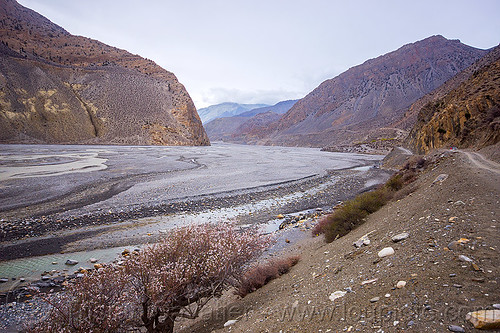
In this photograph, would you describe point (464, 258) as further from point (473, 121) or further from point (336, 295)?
point (473, 121)

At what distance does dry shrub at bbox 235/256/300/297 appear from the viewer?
5.37 metres

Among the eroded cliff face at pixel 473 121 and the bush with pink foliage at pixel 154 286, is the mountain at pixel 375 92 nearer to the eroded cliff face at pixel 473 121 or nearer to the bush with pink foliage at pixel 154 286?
the eroded cliff face at pixel 473 121

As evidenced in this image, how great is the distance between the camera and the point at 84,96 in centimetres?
7956

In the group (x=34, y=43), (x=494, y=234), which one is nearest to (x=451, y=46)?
(x=494, y=234)

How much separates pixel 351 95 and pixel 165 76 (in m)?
104

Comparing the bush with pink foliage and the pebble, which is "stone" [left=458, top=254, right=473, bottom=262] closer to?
the pebble

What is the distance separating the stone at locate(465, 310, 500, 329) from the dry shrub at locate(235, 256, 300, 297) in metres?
3.86

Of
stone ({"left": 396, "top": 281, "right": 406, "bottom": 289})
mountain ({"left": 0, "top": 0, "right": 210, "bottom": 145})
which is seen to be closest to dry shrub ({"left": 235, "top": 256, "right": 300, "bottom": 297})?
A: stone ({"left": 396, "top": 281, "right": 406, "bottom": 289})

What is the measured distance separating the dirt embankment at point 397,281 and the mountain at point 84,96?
7810 cm

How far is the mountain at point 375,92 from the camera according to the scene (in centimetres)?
11912

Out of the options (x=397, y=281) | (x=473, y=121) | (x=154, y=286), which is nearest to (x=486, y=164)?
(x=397, y=281)

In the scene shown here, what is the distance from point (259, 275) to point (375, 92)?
15394 centimetres

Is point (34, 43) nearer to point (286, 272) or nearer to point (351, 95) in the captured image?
point (286, 272)

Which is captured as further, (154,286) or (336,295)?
(154,286)
